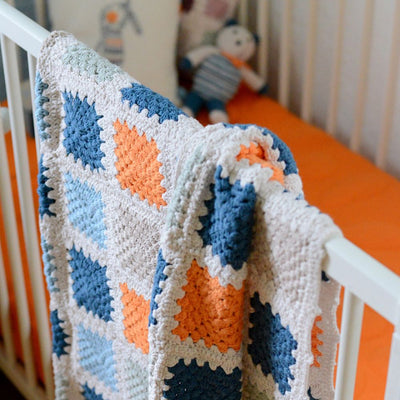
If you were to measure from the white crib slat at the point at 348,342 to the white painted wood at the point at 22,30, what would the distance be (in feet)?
1.75

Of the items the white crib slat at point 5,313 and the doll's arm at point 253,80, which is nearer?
the white crib slat at point 5,313

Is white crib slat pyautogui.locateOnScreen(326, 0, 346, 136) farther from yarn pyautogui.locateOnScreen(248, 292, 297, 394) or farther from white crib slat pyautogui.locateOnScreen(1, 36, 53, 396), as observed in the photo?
yarn pyautogui.locateOnScreen(248, 292, 297, 394)

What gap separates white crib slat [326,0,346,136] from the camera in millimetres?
1678

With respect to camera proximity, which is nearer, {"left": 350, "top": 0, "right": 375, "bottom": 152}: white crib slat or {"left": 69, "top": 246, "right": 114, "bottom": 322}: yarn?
{"left": 69, "top": 246, "right": 114, "bottom": 322}: yarn

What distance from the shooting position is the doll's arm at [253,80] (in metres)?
1.86

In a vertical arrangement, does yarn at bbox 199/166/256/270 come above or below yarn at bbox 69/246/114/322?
above

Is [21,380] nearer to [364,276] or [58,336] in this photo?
[58,336]

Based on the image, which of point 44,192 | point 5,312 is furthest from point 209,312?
point 5,312

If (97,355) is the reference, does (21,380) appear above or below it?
below

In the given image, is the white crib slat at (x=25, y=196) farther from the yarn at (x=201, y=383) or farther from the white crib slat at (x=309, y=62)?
the white crib slat at (x=309, y=62)

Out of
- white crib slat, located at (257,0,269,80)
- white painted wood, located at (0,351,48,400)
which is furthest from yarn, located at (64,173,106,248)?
white crib slat, located at (257,0,269,80)

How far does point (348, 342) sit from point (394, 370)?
0.05m

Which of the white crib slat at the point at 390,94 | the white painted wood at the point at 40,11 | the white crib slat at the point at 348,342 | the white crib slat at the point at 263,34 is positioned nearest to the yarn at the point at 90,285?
the white crib slat at the point at 348,342

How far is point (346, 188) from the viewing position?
1623 millimetres
